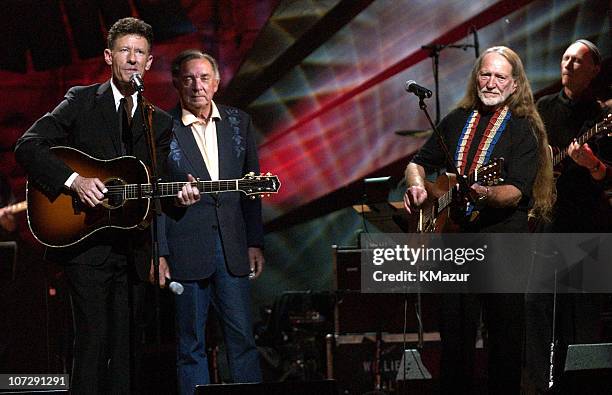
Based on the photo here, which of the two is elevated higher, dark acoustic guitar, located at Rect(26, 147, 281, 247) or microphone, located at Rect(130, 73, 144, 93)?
microphone, located at Rect(130, 73, 144, 93)

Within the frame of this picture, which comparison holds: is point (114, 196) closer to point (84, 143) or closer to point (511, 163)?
point (84, 143)

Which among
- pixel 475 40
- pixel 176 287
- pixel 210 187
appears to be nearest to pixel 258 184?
pixel 210 187

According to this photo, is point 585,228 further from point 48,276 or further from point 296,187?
point 48,276

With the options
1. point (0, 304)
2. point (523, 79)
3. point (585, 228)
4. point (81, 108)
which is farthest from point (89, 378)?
point (585, 228)

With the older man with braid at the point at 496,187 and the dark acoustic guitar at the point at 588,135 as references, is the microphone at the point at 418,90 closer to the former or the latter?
the older man with braid at the point at 496,187

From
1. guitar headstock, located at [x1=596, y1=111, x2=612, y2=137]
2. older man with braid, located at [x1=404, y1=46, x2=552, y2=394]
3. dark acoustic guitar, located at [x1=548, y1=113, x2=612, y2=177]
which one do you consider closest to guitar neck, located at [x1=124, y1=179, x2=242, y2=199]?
older man with braid, located at [x1=404, y1=46, x2=552, y2=394]

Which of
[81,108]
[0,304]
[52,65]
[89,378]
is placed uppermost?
[52,65]

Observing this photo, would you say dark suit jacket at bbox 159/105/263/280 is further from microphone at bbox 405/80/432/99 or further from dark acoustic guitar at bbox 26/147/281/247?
microphone at bbox 405/80/432/99

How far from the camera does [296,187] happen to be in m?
7.62

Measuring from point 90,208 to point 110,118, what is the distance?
488 mm

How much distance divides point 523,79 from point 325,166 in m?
2.92

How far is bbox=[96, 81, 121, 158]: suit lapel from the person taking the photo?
4605 mm

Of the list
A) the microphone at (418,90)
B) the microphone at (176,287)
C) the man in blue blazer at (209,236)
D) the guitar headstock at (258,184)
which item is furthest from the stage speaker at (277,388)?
the microphone at (418,90)
